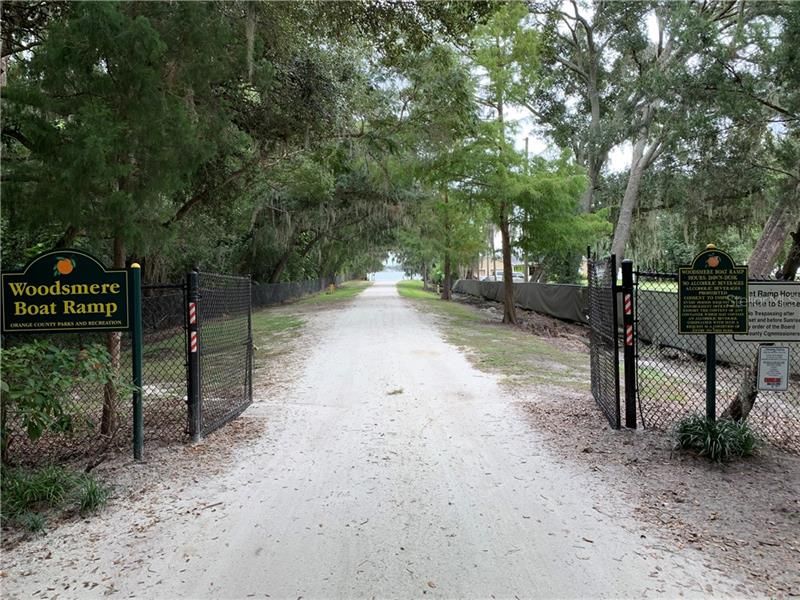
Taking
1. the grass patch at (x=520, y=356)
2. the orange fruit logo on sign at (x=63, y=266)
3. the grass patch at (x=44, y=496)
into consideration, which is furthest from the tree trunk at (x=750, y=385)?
the orange fruit logo on sign at (x=63, y=266)

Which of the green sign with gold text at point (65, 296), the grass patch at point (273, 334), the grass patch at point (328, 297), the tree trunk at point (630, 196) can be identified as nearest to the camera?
the green sign with gold text at point (65, 296)

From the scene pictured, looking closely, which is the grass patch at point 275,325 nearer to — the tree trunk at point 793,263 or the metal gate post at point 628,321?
the metal gate post at point 628,321

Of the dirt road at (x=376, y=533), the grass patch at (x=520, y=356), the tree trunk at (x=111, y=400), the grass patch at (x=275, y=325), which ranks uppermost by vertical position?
the tree trunk at (x=111, y=400)

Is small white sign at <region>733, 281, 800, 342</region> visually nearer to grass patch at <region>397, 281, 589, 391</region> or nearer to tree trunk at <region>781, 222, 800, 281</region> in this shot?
tree trunk at <region>781, 222, 800, 281</region>

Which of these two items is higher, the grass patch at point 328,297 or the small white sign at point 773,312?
the small white sign at point 773,312

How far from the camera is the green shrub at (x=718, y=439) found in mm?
4551

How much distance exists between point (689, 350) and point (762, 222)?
8.72 metres

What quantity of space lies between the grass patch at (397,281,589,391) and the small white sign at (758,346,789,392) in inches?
126

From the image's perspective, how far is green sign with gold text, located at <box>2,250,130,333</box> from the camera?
432cm

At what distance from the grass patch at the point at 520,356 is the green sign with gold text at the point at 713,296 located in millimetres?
3175

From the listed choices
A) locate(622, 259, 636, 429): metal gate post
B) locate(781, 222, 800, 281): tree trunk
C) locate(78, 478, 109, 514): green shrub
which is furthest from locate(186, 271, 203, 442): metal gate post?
locate(781, 222, 800, 281): tree trunk

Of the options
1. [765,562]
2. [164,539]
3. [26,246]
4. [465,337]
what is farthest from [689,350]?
[26,246]

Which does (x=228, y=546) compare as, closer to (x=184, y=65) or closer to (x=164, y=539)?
(x=164, y=539)

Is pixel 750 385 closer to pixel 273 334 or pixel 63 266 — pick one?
pixel 63 266
